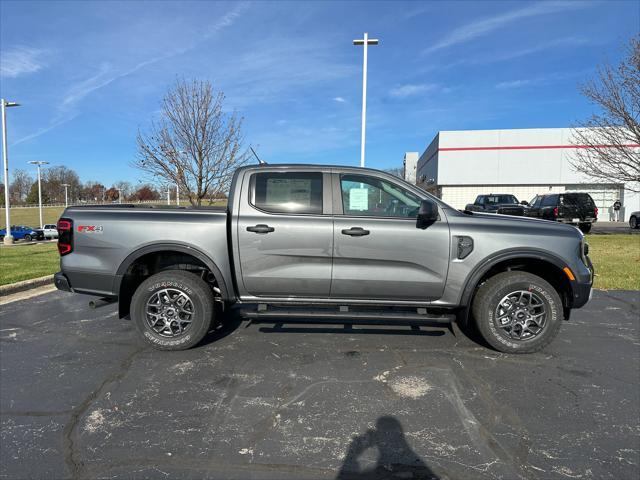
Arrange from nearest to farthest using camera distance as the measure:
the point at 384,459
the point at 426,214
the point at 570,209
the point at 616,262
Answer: the point at 384,459, the point at 426,214, the point at 616,262, the point at 570,209

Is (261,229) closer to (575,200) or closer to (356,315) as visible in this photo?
(356,315)

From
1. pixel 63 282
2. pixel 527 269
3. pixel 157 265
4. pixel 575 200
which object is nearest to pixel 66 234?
pixel 63 282

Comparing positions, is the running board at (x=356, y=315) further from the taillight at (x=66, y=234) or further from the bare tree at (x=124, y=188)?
the bare tree at (x=124, y=188)

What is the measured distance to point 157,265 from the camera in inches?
169

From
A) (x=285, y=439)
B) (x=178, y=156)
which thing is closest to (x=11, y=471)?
(x=285, y=439)

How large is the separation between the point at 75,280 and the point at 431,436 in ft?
12.4

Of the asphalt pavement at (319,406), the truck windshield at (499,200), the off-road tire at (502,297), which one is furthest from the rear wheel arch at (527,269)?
the truck windshield at (499,200)

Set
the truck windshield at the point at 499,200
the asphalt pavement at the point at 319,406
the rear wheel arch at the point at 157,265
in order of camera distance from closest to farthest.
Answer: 1. the asphalt pavement at the point at 319,406
2. the rear wheel arch at the point at 157,265
3. the truck windshield at the point at 499,200

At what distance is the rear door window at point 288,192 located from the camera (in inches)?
159

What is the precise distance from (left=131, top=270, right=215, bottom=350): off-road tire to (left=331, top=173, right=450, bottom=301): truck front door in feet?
4.42

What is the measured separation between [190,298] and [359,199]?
2.05 m

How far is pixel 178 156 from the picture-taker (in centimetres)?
1359

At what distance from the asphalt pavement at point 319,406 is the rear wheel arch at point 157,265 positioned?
2.05 feet

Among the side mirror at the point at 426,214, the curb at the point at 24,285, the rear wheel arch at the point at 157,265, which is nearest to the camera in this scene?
the side mirror at the point at 426,214
